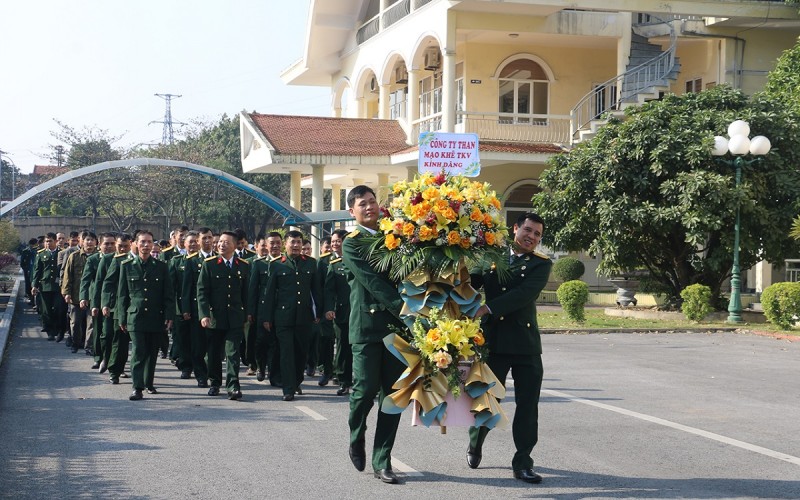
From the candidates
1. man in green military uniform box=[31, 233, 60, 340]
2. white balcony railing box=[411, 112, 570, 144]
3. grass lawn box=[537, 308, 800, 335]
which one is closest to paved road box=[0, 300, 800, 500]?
man in green military uniform box=[31, 233, 60, 340]

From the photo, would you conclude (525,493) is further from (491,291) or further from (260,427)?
(260,427)

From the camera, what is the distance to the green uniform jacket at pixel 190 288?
41.3ft


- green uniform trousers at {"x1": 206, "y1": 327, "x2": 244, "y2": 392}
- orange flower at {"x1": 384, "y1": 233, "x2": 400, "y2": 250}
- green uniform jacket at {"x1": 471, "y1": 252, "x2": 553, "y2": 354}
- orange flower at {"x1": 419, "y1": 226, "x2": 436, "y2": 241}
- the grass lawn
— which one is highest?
orange flower at {"x1": 419, "y1": 226, "x2": 436, "y2": 241}

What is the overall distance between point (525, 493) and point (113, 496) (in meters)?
2.72

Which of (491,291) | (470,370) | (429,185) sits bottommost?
(470,370)

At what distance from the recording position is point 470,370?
7.04 meters

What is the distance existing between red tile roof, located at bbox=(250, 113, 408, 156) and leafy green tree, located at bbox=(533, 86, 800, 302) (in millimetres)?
9544

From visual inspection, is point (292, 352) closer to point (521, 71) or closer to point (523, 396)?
point (523, 396)

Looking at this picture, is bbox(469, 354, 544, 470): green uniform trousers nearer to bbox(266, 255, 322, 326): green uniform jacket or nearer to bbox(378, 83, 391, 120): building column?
bbox(266, 255, 322, 326): green uniform jacket

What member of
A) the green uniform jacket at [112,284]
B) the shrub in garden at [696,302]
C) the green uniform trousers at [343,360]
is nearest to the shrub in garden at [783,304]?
the shrub in garden at [696,302]

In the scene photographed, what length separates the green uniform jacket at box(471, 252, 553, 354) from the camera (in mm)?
7293

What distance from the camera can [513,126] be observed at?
101ft

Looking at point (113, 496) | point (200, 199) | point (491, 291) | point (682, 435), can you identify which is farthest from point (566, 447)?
point (200, 199)

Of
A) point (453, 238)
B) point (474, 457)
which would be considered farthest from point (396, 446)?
point (453, 238)
